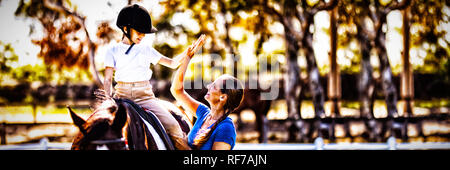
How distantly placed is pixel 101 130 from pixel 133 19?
90cm

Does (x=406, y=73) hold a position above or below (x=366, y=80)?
above

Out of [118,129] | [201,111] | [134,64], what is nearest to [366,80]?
[201,111]

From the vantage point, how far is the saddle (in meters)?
2.09

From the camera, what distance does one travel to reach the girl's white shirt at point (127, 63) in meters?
2.52

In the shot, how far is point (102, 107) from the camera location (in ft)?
6.95

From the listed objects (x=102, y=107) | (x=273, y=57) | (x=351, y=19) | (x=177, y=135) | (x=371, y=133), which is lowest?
(x=371, y=133)

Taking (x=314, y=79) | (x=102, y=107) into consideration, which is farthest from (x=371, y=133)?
(x=102, y=107)

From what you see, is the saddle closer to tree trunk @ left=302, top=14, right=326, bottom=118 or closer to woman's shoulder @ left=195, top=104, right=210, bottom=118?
woman's shoulder @ left=195, top=104, right=210, bottom=118

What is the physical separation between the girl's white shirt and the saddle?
34cm

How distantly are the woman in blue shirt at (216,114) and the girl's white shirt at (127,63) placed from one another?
26 centimetres

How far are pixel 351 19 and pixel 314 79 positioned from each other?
1.19 metres

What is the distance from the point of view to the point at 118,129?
202cm

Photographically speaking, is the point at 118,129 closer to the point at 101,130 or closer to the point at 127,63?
the point at 101,130
